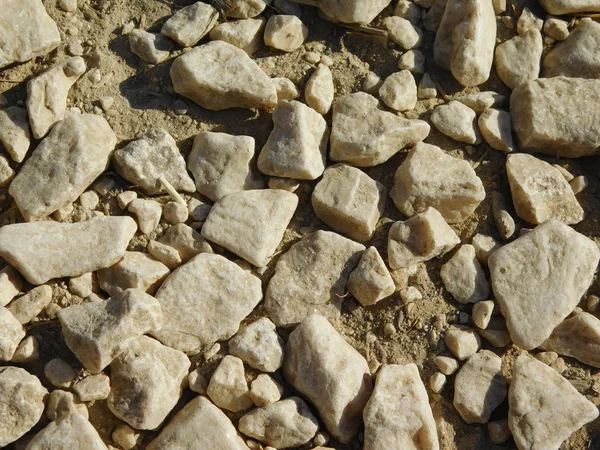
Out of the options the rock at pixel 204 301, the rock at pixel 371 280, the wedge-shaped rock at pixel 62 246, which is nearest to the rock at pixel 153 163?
the wedge-shaped rock at pixel 62 246

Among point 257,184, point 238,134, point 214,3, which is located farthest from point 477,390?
point 214,3

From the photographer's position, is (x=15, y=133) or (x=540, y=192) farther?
(x=540, y=192)

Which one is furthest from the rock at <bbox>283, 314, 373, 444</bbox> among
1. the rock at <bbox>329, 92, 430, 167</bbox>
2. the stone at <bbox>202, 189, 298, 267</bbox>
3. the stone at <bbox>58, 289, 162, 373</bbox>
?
the rock at <bbox>329, 92, 430, 167</bbox>

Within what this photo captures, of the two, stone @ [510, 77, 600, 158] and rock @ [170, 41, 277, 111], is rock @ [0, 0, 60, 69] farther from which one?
stone @ [510, 77, 600, 158]

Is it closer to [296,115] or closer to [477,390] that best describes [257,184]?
[296,115]

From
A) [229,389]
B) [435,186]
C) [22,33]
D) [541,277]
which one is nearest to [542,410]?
[541,277]

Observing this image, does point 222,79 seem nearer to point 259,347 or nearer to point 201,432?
point 259,347
